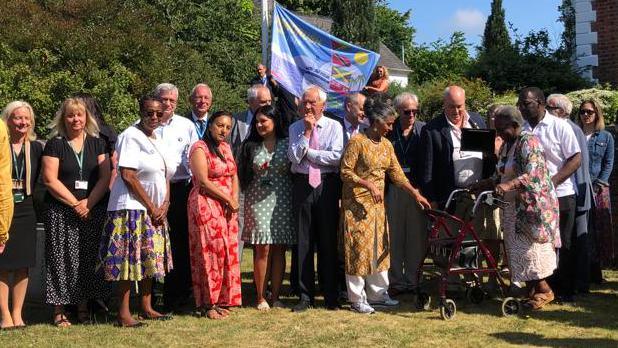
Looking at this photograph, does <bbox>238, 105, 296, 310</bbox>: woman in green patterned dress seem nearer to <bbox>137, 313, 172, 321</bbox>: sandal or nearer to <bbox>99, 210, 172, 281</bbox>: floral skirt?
<bbox>137, 313, 172, 321</bbox>: sandal

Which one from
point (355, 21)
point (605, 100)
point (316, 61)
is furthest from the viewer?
point (355, 21)

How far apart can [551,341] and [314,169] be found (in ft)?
8.74

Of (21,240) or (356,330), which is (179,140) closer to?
(21,240)

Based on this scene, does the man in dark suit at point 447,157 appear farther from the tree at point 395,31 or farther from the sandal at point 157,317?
the tree at point 395,31

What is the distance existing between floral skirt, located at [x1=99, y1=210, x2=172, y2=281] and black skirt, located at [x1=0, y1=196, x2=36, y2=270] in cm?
68

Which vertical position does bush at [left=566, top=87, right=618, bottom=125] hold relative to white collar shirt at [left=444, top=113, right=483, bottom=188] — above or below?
above

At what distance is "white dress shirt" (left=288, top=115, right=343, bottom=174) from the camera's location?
7586mm

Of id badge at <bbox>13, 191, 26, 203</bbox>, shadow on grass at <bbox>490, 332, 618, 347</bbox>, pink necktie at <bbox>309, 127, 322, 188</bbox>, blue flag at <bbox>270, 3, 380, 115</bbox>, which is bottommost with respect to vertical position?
shadow on grass at <bbox>490, 332, 618, 347</bbox>

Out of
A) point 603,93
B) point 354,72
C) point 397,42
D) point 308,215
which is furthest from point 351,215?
point 397,42

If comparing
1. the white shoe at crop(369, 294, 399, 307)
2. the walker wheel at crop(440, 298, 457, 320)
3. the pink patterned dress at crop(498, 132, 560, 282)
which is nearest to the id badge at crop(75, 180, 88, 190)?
the white shoe at crop(369, 294, 399, 307)

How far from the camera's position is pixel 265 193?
7805 millimetres

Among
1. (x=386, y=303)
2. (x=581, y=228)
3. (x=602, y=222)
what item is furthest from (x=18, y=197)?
(x=602, y=222)

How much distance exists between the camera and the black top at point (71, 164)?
7156mm

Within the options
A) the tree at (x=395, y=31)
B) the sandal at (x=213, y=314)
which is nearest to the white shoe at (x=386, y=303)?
the sandal at (x=213, y=314)
